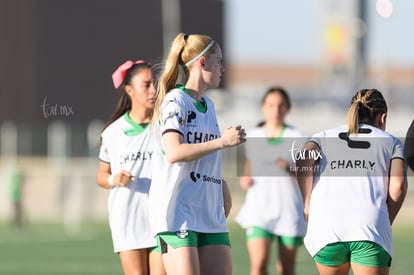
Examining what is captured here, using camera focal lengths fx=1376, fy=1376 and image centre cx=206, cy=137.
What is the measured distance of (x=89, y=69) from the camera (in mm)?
50812

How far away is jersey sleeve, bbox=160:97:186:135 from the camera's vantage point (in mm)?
8102

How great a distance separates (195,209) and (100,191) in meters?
24.3

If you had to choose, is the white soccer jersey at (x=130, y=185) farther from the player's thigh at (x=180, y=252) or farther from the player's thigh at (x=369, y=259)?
the player's thigh at (x=369, y=259)

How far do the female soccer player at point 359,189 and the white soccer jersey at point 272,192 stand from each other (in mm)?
4456

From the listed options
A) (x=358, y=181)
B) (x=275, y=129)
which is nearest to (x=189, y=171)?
(x=358, y=181)

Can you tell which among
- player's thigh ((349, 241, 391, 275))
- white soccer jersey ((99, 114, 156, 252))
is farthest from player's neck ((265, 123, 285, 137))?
player's thigh ((349, 241, 391, 275))

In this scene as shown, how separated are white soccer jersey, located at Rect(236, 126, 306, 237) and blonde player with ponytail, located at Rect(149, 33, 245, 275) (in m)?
4.65

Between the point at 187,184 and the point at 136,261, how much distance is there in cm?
164

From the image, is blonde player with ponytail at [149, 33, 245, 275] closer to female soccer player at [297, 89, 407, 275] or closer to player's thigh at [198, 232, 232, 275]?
player's thigh at [198, 232, 232, 275]

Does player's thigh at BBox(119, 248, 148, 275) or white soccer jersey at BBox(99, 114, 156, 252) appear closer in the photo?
player's thigh at BBox(119, 248, 148, 275)

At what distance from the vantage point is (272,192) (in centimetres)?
1352

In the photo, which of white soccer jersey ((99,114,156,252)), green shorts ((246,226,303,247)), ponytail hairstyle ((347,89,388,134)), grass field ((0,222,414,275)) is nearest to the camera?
ponytail hairstyle ((347,89,388,134))

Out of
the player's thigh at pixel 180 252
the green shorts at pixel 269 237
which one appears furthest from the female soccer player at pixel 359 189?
the green shorts at pixel 269 237

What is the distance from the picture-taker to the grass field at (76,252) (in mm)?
18672
